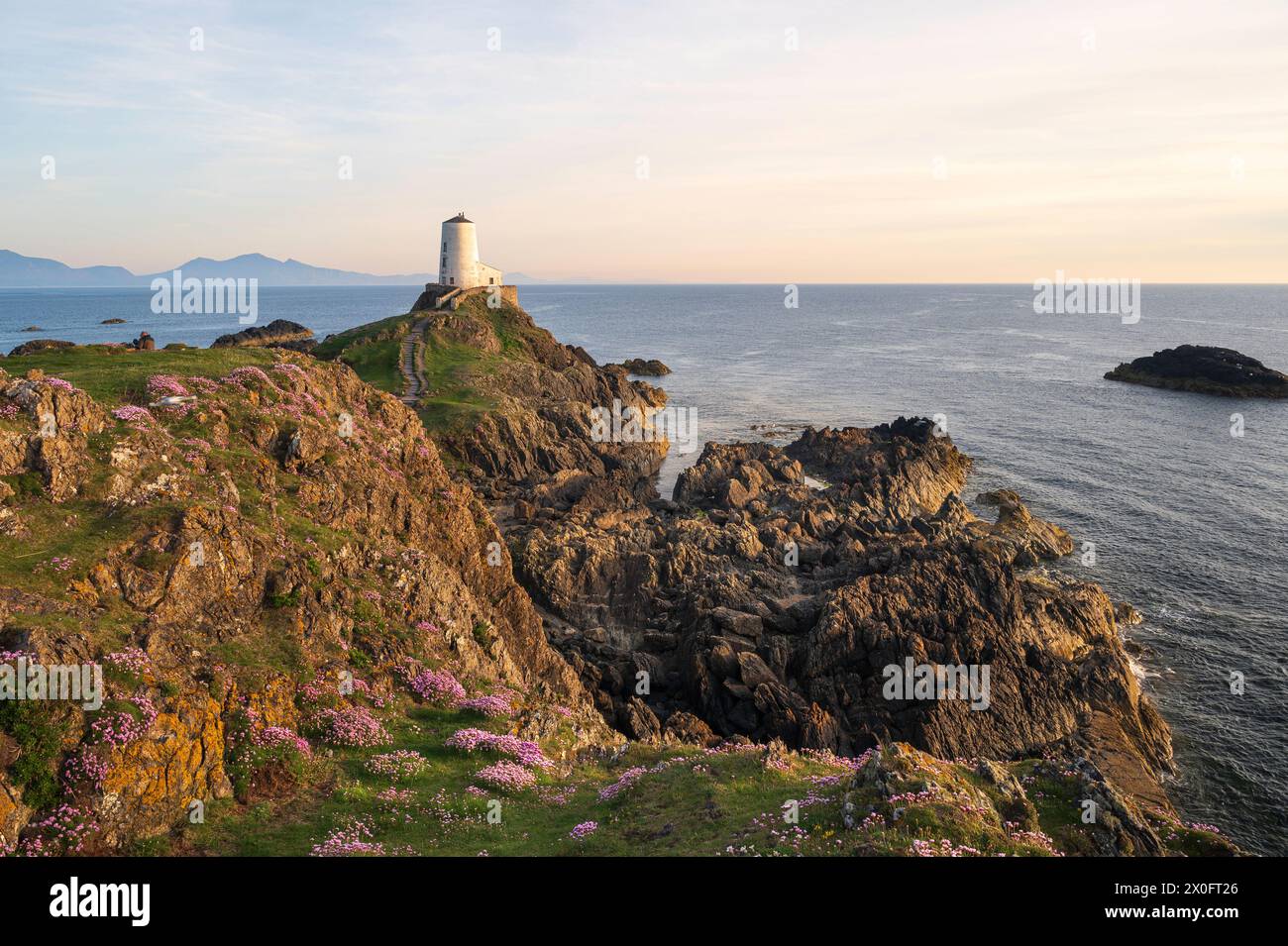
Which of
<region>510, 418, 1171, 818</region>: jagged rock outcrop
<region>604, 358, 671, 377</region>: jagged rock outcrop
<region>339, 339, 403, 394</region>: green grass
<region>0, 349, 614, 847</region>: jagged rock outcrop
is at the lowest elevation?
<region>510, 418, 1171, 818</region>: jagged rock outcrop

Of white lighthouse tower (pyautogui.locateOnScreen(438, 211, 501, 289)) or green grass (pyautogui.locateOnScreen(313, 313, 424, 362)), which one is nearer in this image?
green grass (pyautogui.locateOnScreen(313, 313, 424, 362))

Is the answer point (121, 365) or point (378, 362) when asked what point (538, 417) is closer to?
point (378, 362)

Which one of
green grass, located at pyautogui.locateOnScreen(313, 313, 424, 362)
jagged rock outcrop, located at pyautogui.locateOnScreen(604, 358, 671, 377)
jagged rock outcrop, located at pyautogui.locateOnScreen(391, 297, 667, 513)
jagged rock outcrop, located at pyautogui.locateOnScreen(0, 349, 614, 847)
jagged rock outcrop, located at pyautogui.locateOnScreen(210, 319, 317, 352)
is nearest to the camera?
jagged rock outcrop, located at pyautogui.locateOnScreen(0, 349, 614, 847)

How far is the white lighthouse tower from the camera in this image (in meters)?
111

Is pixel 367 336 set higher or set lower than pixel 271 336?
lower

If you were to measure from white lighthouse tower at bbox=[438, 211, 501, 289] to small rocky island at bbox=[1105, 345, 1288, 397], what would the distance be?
365ft

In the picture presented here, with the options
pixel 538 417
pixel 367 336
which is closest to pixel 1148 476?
pixel 538 417

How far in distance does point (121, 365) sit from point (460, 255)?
265 ft

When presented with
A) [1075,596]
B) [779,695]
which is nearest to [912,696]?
[779,695]

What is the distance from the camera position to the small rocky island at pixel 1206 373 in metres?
121

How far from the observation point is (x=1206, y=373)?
5017 inches

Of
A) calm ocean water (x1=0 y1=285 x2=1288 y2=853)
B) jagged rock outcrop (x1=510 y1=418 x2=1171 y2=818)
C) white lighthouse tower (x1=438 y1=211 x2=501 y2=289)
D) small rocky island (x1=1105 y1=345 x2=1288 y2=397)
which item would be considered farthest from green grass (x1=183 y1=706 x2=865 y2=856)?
small rocky island (x1=1105 y1=345 x2=1288 y2=397)

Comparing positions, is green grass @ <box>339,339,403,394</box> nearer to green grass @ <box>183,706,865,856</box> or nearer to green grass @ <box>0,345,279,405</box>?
green grass @ <box>0,345,279,405</box>

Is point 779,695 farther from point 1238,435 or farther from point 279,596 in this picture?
point 1238,435
